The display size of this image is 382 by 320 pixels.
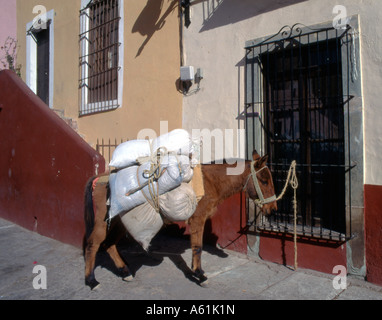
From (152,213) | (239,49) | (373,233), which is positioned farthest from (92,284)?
(239,49)

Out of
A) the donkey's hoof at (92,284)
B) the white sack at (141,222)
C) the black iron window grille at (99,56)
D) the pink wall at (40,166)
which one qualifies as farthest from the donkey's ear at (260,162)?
the black iron window grille at (99,56)

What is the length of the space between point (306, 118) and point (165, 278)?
2865 mm

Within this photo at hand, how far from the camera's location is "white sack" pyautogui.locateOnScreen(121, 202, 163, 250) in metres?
3.86

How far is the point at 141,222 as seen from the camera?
152 inches

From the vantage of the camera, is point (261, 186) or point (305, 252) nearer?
point (261, 186)

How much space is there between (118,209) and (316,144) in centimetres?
282

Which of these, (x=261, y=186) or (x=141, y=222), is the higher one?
(x=261, y=186)

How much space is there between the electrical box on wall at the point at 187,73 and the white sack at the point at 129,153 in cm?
217

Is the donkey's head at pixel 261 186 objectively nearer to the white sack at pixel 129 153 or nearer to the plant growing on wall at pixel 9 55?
the white sack at pixel 129 153

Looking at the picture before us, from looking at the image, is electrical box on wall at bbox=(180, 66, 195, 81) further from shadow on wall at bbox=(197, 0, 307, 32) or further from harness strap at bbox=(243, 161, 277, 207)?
harness strap at bbox=(243, 161, 277, 207)

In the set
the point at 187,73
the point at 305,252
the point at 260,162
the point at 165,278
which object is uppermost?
the point at 187,73

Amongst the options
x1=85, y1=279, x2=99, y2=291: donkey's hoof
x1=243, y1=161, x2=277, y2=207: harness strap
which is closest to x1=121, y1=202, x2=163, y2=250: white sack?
x1=85, y1=279, x2=99, y2=291: donkey's hoof

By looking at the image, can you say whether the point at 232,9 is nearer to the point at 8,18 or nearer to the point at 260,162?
the point at 260,162

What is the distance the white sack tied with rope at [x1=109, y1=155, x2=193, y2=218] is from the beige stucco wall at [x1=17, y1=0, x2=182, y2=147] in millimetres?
2460
